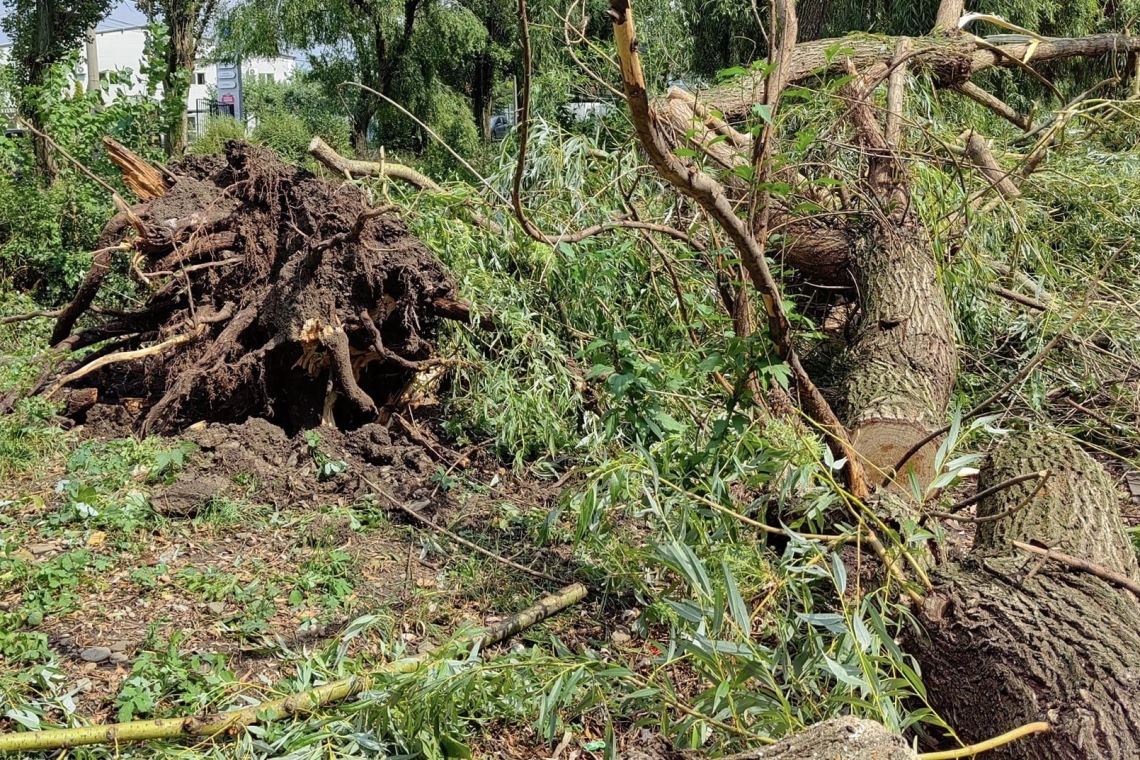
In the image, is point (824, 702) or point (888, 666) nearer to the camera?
point (824, 702)

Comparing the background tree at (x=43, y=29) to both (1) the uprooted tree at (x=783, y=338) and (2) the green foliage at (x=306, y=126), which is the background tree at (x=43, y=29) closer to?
(2) the green foliage at (x=306, y=126)

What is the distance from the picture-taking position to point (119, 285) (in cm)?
612

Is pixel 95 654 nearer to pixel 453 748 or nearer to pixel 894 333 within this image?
pixel 453 748

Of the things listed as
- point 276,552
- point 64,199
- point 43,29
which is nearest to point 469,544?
point 276,552

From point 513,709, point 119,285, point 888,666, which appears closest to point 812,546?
point 888,666

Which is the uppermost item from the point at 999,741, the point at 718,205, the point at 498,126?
the point at 498,126

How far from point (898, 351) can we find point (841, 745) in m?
2.80

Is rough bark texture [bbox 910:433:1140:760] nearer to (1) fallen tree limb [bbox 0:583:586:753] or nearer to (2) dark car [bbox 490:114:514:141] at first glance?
(1) fallen tree limb [bbox 0:583:586:753]

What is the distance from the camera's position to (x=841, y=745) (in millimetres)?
1702

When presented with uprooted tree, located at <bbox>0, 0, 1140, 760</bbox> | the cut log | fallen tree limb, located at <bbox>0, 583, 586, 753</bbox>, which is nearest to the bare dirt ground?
fallen tree limb, located at <bbox>0, 583, 586, 753</bbox>

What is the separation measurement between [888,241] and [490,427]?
2194mm

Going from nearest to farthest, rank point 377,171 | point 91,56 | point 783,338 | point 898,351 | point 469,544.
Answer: point 783,338, point 469,544, point 898,351, point 377,171, point 91,56

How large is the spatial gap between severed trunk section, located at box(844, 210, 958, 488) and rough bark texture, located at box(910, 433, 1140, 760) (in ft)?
3.01

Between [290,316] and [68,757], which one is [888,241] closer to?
[290,316]
